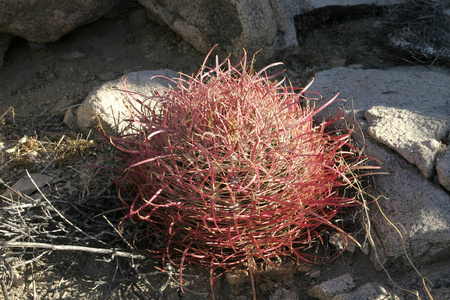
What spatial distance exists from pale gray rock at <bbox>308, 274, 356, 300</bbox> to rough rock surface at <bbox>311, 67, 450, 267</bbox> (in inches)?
6.4

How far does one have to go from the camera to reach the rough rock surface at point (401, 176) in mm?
1673

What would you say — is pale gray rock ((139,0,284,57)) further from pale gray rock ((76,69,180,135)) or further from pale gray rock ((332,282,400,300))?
pale gray rock ((332,282,400,300))

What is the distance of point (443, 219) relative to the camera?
1.67 meters

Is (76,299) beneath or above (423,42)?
beneath

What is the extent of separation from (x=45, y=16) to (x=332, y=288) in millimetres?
2417

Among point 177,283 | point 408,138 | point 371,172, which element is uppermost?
point 408,138

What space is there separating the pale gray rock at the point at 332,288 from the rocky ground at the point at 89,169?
0.17ft

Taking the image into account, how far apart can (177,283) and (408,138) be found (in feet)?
3.80

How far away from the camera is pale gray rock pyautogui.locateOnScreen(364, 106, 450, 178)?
5.90 ft

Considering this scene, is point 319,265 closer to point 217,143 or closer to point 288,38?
point 217,143

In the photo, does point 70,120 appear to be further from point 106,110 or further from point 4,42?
point 4,42

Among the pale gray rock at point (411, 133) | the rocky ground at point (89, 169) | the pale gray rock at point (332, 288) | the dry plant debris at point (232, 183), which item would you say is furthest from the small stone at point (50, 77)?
the pale gray rock at point (332, 288)

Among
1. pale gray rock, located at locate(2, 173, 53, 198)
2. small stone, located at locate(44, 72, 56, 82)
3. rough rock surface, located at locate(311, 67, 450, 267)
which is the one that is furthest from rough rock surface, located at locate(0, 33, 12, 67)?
rough rock surface, located at locate(311, 67, 450, 267)

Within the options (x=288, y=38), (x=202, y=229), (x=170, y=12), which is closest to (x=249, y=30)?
(x=288, y=38)
